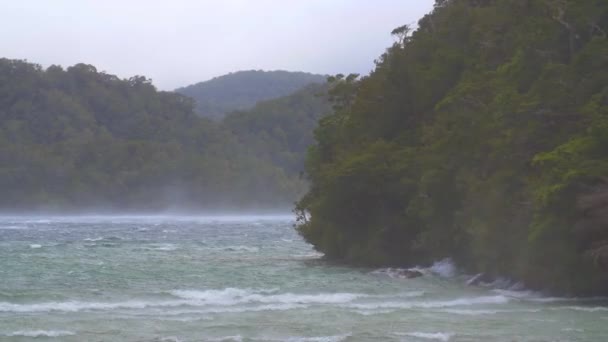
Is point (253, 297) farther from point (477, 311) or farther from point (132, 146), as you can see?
point (132, 146)

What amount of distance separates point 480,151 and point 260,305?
31.7ft

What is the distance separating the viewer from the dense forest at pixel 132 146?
130 m

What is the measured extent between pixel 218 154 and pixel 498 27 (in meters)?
113

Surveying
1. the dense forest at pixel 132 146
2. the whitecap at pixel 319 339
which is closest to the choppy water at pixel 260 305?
the whitecap at pixel 319 339

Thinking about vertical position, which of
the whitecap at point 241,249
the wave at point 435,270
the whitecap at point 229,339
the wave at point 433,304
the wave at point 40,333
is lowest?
the whitecap at point 229,339

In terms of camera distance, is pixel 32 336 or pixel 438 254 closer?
pixel 32 336

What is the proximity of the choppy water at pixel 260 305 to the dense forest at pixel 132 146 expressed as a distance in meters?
91.5

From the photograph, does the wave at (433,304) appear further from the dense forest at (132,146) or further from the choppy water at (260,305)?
the dense forest at (132,146)

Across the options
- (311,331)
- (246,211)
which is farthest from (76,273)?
(246,211)

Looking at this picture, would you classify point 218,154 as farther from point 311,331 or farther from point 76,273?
point 311,331

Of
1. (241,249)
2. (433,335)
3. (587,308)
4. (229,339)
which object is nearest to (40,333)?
(229,339)

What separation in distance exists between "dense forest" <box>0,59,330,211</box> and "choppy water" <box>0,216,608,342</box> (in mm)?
91479

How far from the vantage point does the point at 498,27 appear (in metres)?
37.5

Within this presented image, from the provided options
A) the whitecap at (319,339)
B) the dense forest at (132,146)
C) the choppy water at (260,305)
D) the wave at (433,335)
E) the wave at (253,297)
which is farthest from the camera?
the dense forest at (132,146)
